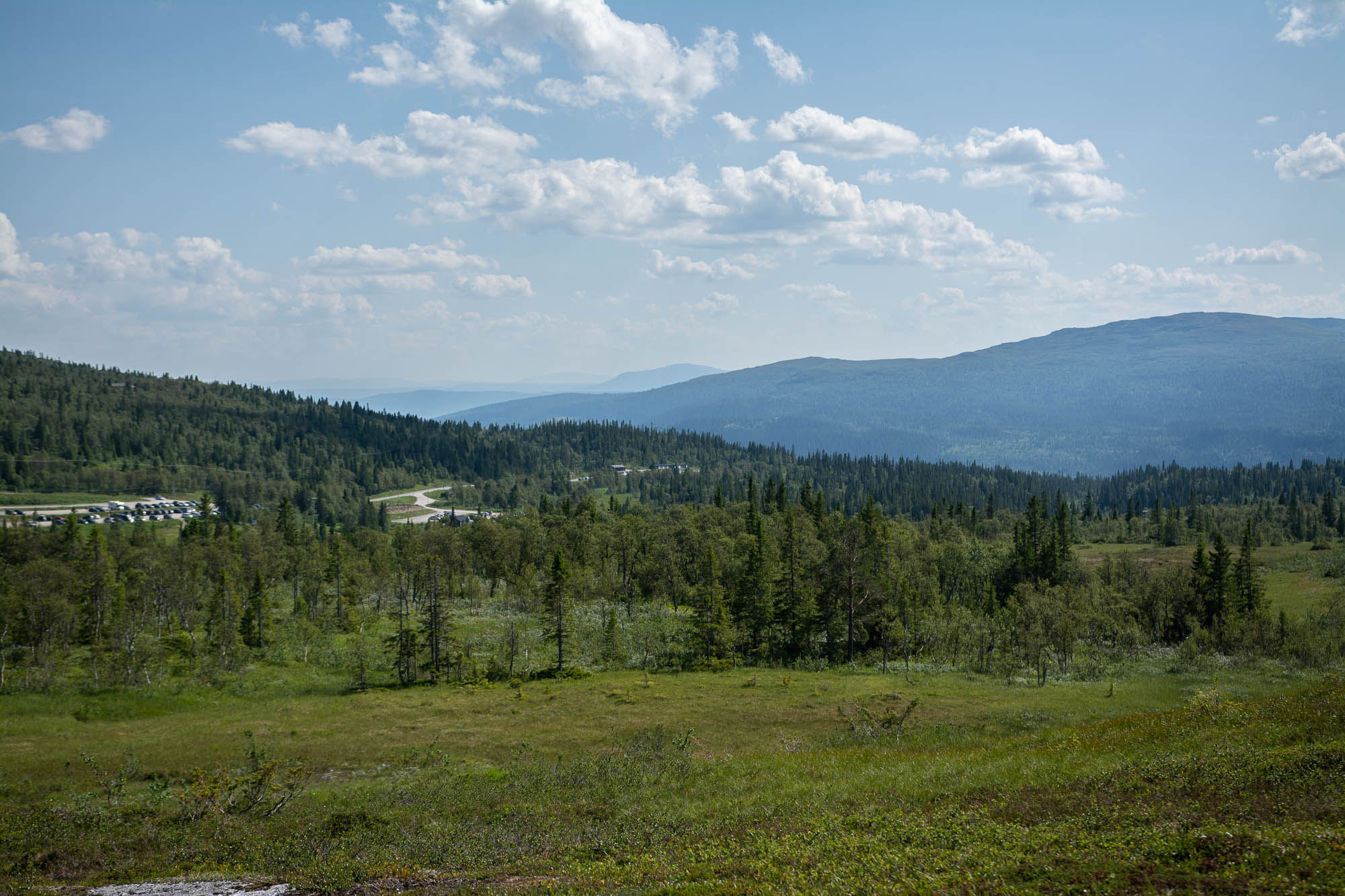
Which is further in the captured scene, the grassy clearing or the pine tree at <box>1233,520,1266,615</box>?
the pine tree at <box>1233,520,1266,615</box>

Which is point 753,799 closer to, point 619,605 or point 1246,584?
point 619,605

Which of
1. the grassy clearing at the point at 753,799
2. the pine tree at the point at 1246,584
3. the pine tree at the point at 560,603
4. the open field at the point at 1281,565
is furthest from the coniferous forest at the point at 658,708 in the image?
the open field at the point at 1281,565

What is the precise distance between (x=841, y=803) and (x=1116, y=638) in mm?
70392

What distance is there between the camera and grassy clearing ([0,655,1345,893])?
15.4 metres

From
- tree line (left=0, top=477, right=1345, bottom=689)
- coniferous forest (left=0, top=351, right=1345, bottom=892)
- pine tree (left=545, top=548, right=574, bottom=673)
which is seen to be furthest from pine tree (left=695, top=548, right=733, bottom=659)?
pine tree (left=545, top=548, right=574, bottom=673)

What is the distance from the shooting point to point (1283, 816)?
15.6 meters

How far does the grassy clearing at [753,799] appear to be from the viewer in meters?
15.4

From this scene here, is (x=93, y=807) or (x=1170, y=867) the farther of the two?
(x=93, y=807)

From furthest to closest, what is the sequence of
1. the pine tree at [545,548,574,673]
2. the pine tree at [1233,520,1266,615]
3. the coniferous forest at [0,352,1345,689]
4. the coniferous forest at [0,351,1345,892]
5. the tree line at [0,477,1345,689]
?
the pine tree at [1233,520,1266,615] → the pine tree at [545,548,574,673] → the coniferous forest at [0,352,1345,689] → the tree line at [0,477,1345,689] → the coniferous forest at [0,351,1345,892]

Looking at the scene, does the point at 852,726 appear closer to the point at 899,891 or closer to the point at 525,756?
the point at 525,756

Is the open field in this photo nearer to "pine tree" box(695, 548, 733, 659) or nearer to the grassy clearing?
"pine tree" box(695, 548, 733, 659)

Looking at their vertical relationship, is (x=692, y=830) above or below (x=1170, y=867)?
below

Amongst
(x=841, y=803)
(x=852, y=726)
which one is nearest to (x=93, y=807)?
(x=841, y=803)

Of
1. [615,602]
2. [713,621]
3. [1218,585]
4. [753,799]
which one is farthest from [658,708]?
[1218,585]
